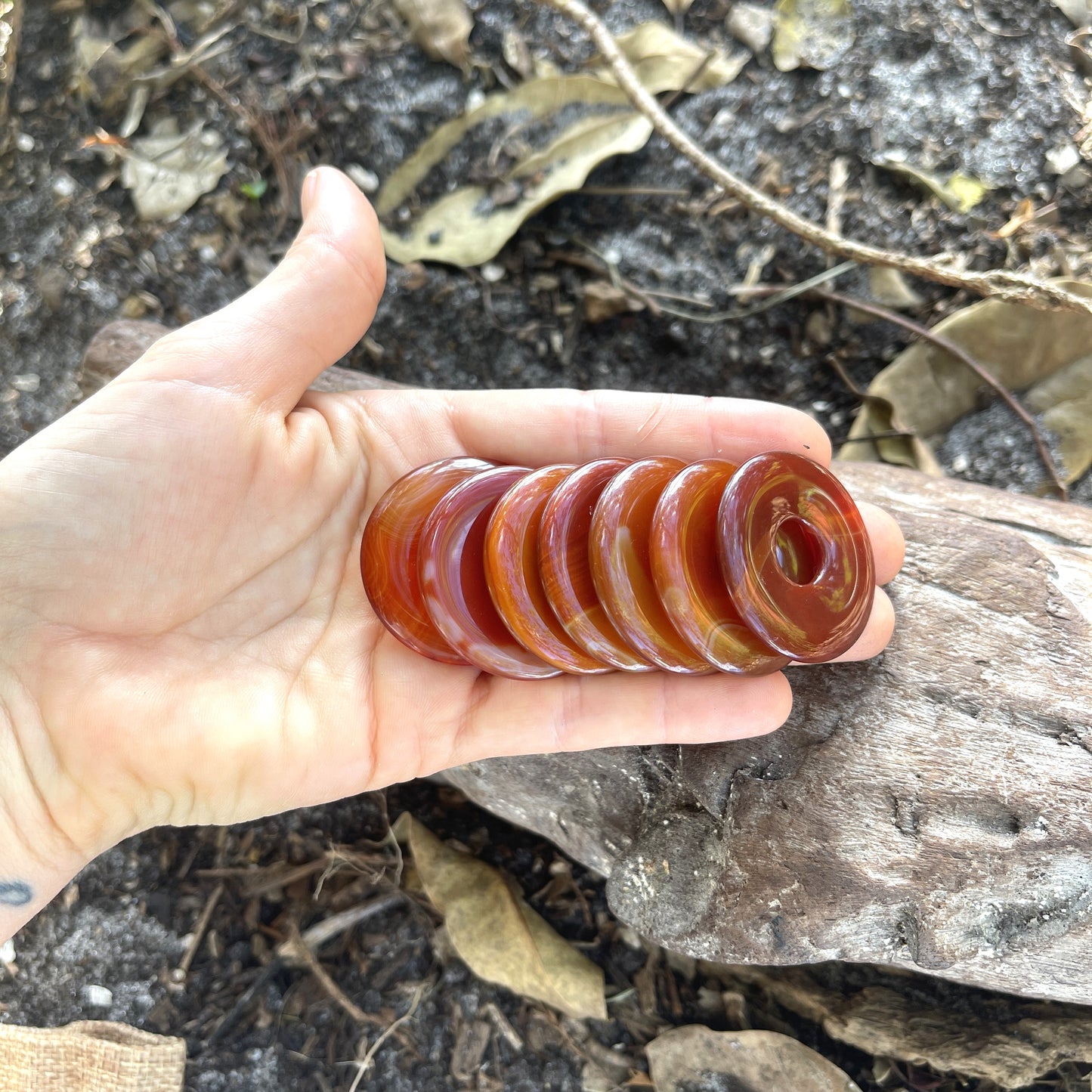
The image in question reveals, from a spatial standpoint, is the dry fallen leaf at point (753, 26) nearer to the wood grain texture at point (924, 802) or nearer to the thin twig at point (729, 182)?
the thin twig at point (729, 182)

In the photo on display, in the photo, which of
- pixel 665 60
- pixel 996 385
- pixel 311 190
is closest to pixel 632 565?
pixel 311 190

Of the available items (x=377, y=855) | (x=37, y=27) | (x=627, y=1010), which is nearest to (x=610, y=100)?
(x=37, y=27)

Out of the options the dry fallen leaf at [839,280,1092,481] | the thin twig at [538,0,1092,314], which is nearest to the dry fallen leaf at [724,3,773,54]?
the thin twig at [538,0,1092,314]

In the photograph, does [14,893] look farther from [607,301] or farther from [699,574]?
[607,301]

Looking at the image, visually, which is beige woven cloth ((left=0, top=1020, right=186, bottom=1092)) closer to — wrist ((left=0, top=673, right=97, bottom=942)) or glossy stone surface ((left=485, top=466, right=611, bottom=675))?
wrist ((left=0, top=673, right=97, bottom=942))

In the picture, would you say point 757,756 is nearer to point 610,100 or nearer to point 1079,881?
point 1079,881
